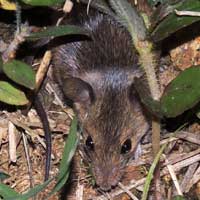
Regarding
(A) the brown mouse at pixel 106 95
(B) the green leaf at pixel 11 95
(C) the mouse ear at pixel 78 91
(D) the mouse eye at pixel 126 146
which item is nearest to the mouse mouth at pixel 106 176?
(A) the brown mouse at pixel 106 95

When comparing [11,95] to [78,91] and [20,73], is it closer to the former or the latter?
[20,73]

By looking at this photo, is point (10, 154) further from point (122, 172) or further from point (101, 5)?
point (101, 5)

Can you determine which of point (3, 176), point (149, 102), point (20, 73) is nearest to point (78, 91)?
point (3, 176)

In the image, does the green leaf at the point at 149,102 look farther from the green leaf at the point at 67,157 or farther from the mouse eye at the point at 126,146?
the mouse eye at the point at 126,146

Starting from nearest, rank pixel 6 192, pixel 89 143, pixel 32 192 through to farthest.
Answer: pixel 32 192 < pixel 6 192 < pixel 89 143

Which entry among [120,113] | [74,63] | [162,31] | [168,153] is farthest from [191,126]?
[162,31]

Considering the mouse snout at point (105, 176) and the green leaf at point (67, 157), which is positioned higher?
the green leaf at point (67, 157)
